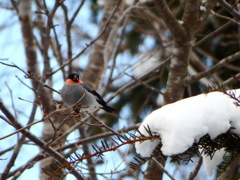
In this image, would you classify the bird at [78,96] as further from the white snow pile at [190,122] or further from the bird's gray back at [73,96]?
the white snow pile at [190,122]

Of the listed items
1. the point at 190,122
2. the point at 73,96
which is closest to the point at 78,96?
the point at 73,96

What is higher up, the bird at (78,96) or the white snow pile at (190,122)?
the bird at (78,96)

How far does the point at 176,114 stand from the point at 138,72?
16.8ft

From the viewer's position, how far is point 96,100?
3336 millimetres

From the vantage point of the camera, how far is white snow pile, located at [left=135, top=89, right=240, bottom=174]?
48.8 inches

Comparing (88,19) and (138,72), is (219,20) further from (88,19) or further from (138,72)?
(88,19)

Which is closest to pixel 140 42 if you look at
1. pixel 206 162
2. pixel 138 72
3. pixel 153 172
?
pixel 138 72

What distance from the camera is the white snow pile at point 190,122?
1.24 metres

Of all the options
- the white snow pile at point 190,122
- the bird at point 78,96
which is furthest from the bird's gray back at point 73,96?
the white snow pile at point 190,122

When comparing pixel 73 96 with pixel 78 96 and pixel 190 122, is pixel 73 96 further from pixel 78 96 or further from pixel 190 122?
pixel 190 122

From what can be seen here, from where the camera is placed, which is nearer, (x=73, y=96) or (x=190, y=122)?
(x=190, y=122)

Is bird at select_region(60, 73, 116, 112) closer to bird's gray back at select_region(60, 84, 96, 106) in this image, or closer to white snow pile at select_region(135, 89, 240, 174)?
bird's gray back at select_region(60, 84, 96, 106)

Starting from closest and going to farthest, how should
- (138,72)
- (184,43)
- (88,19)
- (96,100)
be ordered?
(184,43) < (96,100) < (138,72) < (88,19)

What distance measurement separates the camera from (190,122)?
127 centimetres
